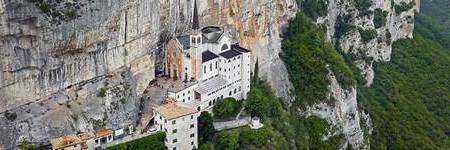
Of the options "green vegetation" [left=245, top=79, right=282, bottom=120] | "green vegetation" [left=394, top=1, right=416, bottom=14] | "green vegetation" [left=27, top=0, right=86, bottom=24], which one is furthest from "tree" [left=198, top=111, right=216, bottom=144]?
"green vegetation" [left=394, top=1, right=416, bottom=14]

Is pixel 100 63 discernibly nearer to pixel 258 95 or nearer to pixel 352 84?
pixel 258 95

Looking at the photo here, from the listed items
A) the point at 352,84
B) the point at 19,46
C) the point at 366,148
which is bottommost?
the point at 366,148

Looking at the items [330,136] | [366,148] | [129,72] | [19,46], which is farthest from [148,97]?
[366,148]

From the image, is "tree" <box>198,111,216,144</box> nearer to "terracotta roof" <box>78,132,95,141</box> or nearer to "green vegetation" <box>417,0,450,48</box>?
"terracotta roof" <box>78,132,95,141</box>

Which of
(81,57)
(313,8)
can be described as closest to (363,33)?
(313,8)

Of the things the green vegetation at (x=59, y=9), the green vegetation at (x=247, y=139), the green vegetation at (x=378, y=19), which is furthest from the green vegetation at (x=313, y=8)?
the green vegetation at (x=59, y=9)

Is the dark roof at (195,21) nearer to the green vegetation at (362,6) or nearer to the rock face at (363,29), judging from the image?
the rock face at (363,29)
